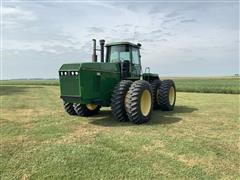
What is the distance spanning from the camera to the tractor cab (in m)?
10.3

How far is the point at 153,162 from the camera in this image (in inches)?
220

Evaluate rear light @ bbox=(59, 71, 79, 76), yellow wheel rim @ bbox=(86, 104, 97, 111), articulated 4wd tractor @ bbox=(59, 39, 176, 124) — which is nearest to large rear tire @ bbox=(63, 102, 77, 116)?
articulated 4wd tractor @ bbox=(59, 39, 176, 124)

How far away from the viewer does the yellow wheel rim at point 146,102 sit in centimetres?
941

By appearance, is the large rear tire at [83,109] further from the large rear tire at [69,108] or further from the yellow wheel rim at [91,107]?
the large rear tire at [69,108]

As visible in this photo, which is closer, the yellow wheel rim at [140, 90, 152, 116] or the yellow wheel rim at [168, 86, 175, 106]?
the yellow wheel rim at [140, 90, 152, 116]

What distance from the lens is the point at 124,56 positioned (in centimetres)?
1046

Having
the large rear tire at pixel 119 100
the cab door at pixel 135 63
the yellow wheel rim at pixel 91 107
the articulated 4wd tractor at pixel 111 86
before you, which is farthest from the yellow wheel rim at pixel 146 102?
the yellow wheel rim at pixel 91 107

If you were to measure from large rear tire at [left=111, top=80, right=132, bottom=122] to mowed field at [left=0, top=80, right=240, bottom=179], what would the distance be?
326 mm

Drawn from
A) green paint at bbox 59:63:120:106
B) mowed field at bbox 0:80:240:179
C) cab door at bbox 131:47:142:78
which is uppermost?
cab door at bbox 131:47:142:78

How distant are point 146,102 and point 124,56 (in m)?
1.92

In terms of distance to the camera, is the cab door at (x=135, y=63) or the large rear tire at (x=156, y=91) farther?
the large rear tire at (x=156, y=91)

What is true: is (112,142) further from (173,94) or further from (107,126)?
(173,94)

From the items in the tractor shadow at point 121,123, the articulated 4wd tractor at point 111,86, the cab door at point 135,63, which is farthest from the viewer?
the cab door at point 135,63

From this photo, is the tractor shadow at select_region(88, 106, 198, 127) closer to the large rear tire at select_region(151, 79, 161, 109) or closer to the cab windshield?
the large rear tire at select_region(151, 79, 161, 109)
